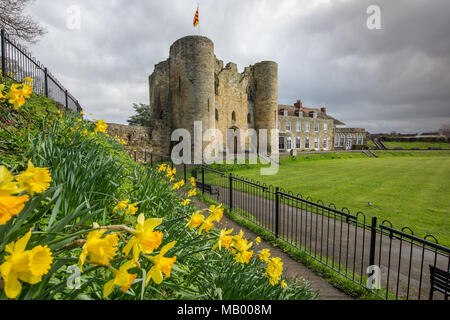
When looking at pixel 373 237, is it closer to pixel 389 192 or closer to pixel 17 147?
pixel 17 147

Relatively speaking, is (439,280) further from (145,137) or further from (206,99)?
(145,137)

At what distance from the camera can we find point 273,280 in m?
1.42

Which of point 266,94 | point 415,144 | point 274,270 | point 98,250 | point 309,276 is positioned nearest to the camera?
point 98,250

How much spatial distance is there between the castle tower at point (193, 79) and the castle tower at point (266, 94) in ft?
30.6

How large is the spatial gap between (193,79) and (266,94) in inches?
447

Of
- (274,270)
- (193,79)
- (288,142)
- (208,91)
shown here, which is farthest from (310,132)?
(274,270)

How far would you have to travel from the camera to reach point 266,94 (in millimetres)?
27203

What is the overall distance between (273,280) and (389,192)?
11326 mm

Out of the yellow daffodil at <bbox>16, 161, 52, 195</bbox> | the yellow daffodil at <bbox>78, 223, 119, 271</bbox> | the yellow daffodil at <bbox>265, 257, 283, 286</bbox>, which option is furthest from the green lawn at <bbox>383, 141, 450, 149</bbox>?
the yellow daffodil at <bbox>16, 161, 52, 195</bbox>

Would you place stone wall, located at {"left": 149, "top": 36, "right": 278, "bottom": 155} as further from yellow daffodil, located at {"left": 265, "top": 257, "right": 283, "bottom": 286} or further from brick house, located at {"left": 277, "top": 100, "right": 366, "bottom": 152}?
yellow daffodil, located at {"left": 265, "top": 257, "right": 283, "bottom": 286}

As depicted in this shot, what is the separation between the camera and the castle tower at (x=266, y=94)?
1057 inches

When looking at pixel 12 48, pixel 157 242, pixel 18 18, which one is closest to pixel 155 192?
pixel 157 242

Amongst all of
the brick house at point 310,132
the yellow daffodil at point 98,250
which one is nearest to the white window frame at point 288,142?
the brick house at point 310,132
